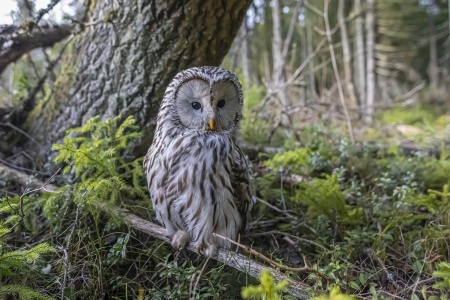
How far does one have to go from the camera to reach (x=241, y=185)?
2.69m

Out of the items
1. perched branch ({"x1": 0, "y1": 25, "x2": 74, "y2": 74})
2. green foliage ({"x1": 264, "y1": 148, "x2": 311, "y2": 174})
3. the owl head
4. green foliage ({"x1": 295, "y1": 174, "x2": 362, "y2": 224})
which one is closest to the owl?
the owl head

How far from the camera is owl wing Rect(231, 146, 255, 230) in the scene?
2658mm

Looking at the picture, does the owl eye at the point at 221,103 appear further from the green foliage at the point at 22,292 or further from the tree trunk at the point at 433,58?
the tree trunk at the point at 433,58

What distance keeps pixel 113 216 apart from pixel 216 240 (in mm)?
636

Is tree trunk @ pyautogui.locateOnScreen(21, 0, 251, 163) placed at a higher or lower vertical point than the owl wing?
higher

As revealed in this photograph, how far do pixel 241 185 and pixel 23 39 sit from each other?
87.0 inches

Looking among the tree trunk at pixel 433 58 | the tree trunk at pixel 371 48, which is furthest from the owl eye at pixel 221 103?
the tree trunk at pixel 433 58

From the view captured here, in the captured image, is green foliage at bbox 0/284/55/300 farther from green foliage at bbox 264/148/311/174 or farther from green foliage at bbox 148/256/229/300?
green foliage at bbox 264/148/311/174

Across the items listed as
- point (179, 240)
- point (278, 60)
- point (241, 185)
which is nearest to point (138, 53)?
point (241, 185)

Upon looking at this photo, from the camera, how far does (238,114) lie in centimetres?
275

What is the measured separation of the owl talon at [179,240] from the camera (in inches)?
100

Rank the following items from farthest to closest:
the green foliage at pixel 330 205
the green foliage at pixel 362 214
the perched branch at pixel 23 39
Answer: the perched branch at pixel 23 39 → the green foliage at pixel 330 205 → the green foliage at pixel 362 214

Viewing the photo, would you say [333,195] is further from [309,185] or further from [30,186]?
[30,186]

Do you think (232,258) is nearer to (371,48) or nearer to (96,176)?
(96,176)
